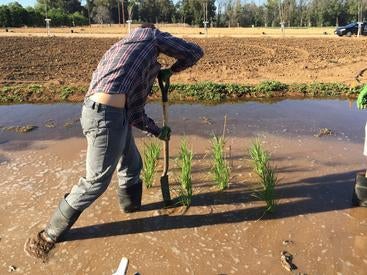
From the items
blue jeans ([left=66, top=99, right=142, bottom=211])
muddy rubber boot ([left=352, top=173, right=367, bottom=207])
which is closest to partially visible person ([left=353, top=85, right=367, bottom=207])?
muddy rubber boot ([left=352, top=173, right=367, bottom=207])

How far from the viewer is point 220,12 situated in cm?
6125

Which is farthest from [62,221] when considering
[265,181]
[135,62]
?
[265,181]

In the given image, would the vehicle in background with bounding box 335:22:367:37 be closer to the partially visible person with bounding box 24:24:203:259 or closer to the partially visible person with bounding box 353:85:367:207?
the partially visible person with bounding box 353:85:367:207

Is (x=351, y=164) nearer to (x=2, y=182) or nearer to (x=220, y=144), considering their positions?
(x=220, y=144)

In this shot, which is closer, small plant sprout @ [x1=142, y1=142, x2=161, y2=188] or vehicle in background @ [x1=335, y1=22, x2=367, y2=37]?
small plant sprout @ [x1=142, y1=142, x2=161, y2=188]

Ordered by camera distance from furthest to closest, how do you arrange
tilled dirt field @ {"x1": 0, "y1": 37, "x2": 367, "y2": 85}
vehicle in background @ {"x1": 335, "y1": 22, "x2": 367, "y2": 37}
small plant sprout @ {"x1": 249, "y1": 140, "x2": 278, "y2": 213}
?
vehicle in background @ {"x1": 335, "y1": 22, "x2": 367, "y2": 37} → tilled dirt field @ {"x1": 0, "y1": 37, "x2": 367, "y2": 85} → small plant sprout @ {"x1": 249, "y1": 140, "x2": 278, "y2": 213}

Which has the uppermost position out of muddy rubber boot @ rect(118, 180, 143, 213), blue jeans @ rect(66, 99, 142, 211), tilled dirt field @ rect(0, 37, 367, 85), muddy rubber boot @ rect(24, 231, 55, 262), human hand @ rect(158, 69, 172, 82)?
human hand @ rect(158, 69, 172, 82)

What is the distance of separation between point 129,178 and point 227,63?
402 inches

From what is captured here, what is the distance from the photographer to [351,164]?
15.7ft

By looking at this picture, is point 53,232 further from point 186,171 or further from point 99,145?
point 186,171

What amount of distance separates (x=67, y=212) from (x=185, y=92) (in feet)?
18.2

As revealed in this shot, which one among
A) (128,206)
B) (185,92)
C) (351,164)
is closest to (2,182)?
(128,206)

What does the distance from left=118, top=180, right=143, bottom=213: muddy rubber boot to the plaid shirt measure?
0.70 metres

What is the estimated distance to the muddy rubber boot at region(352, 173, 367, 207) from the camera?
3.66m
